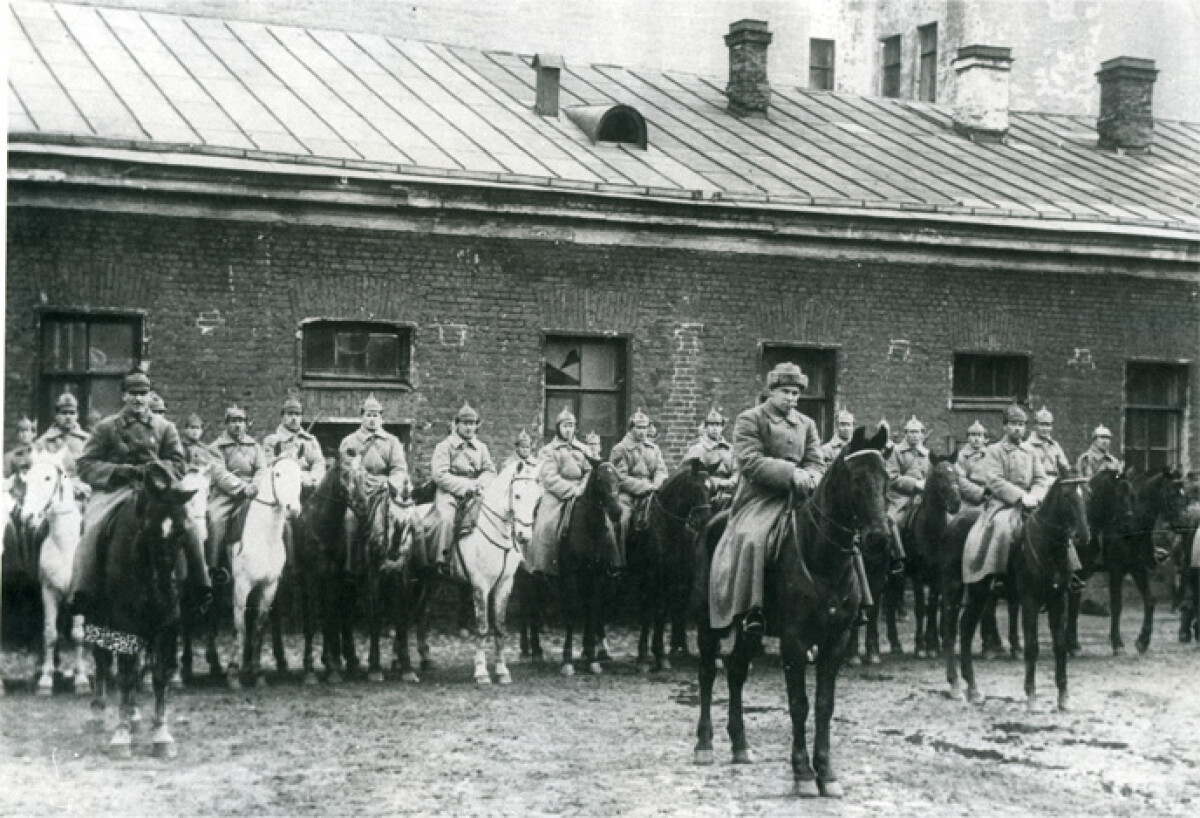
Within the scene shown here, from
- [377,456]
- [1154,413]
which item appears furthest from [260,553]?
[1154,413]

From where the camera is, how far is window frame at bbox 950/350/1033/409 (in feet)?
54.2

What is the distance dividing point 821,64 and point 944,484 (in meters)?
19.0

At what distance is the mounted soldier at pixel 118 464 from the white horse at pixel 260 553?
1905 millimetres

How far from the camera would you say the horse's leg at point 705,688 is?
8.87 meters

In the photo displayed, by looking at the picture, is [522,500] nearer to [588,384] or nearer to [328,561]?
[328,561]

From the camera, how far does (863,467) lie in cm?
771

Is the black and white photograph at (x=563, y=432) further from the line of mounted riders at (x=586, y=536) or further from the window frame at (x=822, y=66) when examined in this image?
the window frame at (x=822, y=66)

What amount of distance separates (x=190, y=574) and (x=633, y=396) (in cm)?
675

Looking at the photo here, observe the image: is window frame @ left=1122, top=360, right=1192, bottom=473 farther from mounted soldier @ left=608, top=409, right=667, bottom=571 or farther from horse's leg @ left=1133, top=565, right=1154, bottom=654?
mounted soldier @ left=608, top=409, right=667, bottom=571

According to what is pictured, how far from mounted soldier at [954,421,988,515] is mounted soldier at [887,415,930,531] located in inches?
17.1

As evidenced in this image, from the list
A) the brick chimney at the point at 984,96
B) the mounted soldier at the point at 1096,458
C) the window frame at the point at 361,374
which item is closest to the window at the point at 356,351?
the window frame at the point at 361,374

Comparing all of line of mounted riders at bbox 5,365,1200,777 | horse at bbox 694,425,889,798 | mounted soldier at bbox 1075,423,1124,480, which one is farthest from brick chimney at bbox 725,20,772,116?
horse at bbox 694,425,889,798

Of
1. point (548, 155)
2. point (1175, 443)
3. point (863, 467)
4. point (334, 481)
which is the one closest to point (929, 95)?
point (1175, 443)

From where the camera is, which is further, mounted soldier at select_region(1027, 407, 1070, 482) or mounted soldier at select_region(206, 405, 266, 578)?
mounted soldier at select_region(1027, 407, 1070, 482)
